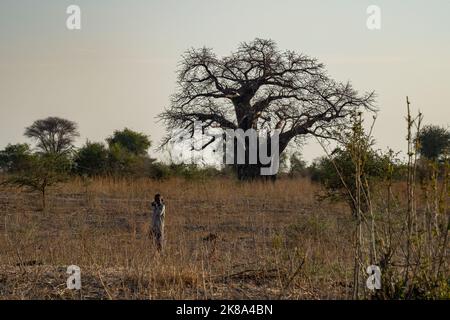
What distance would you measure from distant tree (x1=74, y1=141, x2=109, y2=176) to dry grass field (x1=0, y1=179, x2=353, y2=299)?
20.1 feet

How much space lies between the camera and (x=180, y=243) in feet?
23.4

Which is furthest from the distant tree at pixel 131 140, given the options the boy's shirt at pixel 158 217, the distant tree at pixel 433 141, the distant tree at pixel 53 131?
the boy's shirt at pixel 158 217

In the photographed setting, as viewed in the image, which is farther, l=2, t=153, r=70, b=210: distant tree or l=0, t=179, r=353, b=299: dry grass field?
l=2, t=153, r=70, b=210: distant tree

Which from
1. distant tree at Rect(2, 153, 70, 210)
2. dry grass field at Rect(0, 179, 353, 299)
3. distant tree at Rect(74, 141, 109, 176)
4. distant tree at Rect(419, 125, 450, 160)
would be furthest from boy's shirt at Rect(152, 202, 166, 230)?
distant tree at Rect(419, 125, 450, 160)

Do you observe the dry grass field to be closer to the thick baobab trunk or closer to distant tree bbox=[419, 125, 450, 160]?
the thick baobab trunk

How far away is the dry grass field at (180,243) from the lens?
16.9 feet

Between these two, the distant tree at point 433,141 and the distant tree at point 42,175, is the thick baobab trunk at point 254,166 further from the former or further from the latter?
the distant tree at point 42,175

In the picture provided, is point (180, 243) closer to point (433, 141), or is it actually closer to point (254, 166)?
point (254, 166)

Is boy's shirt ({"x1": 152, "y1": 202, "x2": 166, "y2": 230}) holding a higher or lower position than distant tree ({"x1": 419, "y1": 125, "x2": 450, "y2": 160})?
lower

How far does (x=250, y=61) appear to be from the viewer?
25266mm

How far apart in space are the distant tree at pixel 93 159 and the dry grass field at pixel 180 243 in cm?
612

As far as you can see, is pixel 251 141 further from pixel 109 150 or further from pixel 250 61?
pixel 109 150

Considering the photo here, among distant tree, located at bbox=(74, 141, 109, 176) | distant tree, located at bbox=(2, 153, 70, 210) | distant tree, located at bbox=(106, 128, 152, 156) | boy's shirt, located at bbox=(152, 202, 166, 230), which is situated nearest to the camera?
boy's shirt, located at bbox=(152, 202, 166, 230)

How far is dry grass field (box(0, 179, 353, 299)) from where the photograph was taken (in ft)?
16.9
